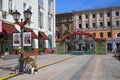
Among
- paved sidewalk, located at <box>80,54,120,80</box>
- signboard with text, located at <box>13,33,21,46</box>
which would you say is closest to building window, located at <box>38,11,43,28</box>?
paved sidewalk, located at <box>80,54,120,80</box>

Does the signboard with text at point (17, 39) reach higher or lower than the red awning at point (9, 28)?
lower

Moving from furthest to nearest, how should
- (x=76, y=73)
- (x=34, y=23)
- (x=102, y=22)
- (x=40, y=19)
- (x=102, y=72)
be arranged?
(x=102, y=22), (x=40, y=19), (x=34, y=23), (x=102, y=72), (x=76, y=73)

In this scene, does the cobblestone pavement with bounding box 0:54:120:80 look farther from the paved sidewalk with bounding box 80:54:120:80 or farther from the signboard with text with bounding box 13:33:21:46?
the signboard with text with bounding box 13:33:21:46

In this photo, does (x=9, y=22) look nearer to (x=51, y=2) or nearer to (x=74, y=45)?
(x=51, y=2)

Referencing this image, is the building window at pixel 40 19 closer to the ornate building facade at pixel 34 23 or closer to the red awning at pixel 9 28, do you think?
the ornate building facade at pixel 34 23

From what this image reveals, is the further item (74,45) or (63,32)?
(63,32)

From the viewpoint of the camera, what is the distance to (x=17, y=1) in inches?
1273

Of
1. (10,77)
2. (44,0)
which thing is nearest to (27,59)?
(10,77)

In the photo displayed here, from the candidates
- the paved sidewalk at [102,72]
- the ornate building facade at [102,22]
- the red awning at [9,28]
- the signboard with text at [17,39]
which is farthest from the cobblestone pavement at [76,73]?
the ornate building facade at [102,22]

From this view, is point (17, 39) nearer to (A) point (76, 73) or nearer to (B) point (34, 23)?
(A) point (76, 73)

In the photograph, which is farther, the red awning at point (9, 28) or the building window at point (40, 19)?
the building window at point (40, 19)

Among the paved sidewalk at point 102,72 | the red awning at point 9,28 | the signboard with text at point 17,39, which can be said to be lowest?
the paved sidewalk at point 102,72

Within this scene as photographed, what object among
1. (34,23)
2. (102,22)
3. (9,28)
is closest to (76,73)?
(9,28)

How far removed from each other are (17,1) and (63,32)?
1562 inches
